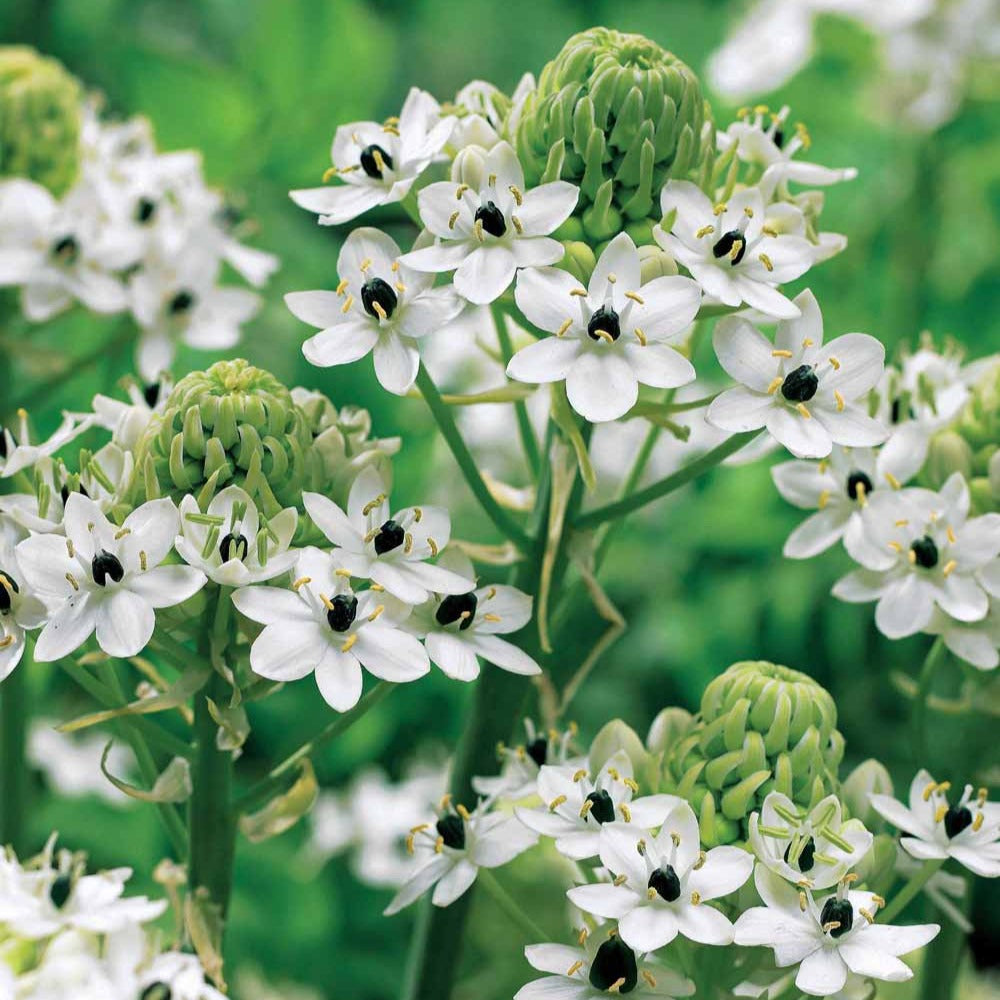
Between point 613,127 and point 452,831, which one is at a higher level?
point 613,127

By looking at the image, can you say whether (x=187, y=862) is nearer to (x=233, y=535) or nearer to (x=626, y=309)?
(x=233, y=535)

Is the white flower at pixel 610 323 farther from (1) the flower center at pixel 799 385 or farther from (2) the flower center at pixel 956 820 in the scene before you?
(2) the flower center at pixel 956 820

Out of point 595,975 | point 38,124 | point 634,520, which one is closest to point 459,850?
point 595,975

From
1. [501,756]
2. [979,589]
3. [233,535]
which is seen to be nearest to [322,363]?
[233,535]

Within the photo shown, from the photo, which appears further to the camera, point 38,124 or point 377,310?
point 38,124

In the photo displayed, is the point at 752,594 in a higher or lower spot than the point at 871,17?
lower

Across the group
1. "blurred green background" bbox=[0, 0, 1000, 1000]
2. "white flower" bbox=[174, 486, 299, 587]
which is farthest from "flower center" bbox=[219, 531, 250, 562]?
"blurred green background" bbox=[0, 0, 1000, 1000]

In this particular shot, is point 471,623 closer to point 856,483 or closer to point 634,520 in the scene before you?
point 856,483
